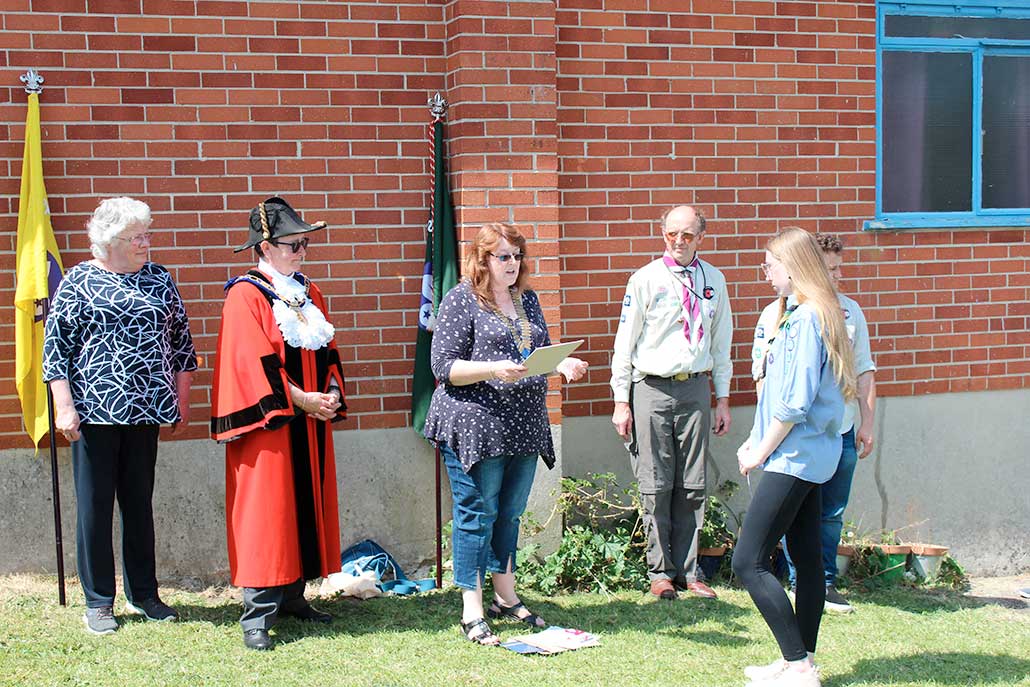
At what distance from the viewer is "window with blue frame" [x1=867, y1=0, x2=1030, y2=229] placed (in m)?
7.48

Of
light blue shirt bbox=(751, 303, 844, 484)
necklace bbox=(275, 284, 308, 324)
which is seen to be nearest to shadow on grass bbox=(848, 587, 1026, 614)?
light blue shirt bbox=(751, 303, 844, 484)

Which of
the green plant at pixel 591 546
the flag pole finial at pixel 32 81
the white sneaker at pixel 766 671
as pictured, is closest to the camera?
→ the white sneaker at pixel 766 671

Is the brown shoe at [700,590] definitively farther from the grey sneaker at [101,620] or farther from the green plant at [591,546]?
the grey sneaker at [101,620]

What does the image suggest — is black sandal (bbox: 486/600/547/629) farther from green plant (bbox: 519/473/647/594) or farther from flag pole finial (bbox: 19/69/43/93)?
flag pole finial (bbox: 19/69/43/93)

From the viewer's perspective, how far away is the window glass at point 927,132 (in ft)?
24.6

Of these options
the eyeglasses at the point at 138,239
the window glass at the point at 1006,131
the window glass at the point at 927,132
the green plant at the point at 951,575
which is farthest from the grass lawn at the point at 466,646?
the window glass at the point at 1006,131

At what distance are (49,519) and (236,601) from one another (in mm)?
1066

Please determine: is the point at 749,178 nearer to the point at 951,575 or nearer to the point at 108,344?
the point at 951,575

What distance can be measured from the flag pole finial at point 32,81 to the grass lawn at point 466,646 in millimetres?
2468

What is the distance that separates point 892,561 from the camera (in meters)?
6.83

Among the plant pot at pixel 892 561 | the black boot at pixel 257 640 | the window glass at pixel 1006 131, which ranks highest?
the window glass at pixel 1006 131

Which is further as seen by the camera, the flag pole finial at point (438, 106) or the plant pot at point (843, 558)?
the plant pot at point (843, 558)

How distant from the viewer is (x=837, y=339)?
4637 mm

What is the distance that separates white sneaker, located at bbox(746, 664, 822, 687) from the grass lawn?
0.26 m
